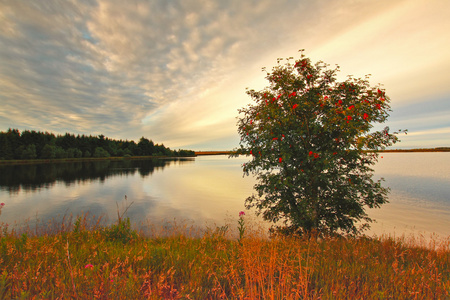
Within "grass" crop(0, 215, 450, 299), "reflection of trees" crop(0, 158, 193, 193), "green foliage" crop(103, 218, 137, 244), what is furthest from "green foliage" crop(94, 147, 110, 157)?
"grass" crop(0, 215, 450, 299)

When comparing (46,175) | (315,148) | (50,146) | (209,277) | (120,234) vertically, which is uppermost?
(50,146)

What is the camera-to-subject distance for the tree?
9.27 metres

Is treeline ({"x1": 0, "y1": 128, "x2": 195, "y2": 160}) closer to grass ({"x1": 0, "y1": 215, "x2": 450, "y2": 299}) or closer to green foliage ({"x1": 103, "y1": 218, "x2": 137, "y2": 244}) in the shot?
green foliage ({"x1": 103, "y1": 218, "x2": 137, "y2": 244})

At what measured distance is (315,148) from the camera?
1024 centimetres

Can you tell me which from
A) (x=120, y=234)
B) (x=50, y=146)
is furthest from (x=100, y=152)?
(x=120, y=234)

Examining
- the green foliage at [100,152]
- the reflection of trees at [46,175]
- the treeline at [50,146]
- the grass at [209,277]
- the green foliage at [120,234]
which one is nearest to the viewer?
the grass at [209,277]

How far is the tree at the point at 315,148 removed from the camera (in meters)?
9.27

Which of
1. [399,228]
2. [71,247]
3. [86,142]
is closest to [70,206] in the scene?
[71,247]

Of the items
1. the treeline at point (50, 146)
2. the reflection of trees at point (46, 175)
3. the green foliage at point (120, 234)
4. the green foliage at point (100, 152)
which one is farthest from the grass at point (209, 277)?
the green foliage at point (100, 152)

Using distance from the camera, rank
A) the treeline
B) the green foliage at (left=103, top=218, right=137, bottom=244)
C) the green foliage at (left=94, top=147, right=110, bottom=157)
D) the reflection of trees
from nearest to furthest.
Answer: the green foliage at (left=103, top=218, right=137, bottom=244) < the reflection of trees < the treeline < the green foliage at (left=94, top=147, right=110, bottom=157)

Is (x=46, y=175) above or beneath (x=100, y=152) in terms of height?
beneath

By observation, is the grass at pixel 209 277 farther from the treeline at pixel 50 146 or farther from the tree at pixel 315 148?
the treeline at pixel 50 146

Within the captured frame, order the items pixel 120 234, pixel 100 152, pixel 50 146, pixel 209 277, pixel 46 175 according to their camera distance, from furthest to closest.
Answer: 1. pixel 100 152
2. pixel 50 146
3. pixel 46 175
4. pixel 120 234
5. pixel 209 277

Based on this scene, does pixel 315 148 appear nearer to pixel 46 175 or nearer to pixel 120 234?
pixel 120 234
